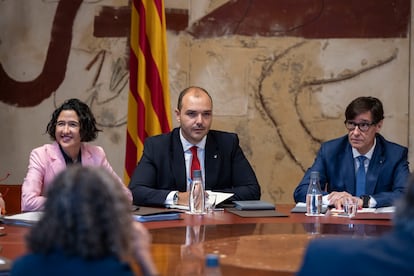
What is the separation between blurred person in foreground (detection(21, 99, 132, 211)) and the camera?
4305 mm

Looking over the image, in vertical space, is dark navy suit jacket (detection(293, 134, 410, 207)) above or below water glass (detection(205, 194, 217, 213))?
above

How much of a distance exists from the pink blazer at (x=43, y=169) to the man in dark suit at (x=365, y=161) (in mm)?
1321

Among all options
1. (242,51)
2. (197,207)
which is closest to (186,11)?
(242,51)

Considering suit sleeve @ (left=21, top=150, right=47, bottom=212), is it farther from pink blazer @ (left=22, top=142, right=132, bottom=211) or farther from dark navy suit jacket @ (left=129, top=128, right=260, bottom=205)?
dark navy suit jacket @ (left=129, top=128, right=260, bottom=205)

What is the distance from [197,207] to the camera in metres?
3.88

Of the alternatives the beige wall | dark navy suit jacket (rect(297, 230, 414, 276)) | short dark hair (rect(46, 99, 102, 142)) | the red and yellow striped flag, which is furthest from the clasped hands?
dark navy suit jacket (rect(297, 230, 414, 276))

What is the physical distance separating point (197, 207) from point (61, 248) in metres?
2.23

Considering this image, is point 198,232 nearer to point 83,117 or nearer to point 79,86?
point 83,117

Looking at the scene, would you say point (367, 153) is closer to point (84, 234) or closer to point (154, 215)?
point (154, 215)

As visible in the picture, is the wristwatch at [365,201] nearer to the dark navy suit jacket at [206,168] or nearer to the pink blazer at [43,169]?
the dark navy suit jacket at [206,168]

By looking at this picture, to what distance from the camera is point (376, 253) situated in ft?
5.07

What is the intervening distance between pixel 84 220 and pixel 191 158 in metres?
2.98

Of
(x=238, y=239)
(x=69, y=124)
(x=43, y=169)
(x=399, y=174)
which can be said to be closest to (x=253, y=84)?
(x=399, y=174)

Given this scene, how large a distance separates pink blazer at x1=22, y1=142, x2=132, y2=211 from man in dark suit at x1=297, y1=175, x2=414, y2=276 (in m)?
2.50
